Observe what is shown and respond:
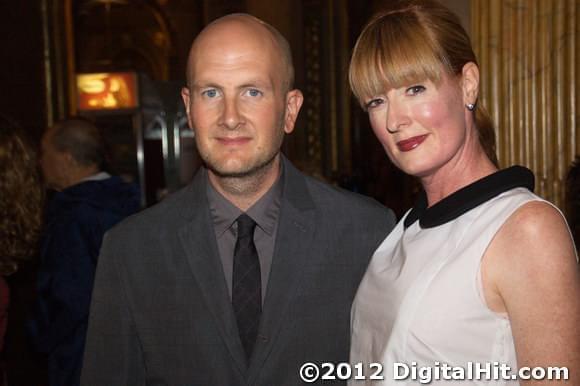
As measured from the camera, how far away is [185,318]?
6.11 feet

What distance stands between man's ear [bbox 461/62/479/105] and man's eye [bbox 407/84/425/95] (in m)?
0.11

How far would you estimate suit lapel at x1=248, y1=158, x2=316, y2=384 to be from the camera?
180 centimetres

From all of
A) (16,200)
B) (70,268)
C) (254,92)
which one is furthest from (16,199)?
(254,92)

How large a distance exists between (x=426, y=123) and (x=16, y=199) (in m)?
1.68

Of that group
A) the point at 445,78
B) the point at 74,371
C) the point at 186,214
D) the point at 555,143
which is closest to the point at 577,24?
the point at 555,143

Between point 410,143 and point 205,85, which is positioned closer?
point 410,143

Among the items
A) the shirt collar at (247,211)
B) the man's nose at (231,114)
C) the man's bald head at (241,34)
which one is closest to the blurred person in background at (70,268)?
the shirt collar at (247,211)

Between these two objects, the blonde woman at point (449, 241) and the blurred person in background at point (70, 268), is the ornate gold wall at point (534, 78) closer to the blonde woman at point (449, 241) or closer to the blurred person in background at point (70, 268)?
the blonde woman at point (449, 241)

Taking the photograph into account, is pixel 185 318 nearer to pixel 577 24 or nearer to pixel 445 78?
pixel 445 78

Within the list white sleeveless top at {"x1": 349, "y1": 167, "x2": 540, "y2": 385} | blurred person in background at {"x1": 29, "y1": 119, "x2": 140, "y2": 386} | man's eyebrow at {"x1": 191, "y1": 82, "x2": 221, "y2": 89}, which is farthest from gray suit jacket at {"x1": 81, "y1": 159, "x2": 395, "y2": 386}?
blurred person in background at {"x1": 29, "y1": 119, "x2": 140, "y2": 386}

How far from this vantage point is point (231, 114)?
1.85 meters

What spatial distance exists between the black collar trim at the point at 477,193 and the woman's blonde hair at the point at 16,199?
5.20 ft

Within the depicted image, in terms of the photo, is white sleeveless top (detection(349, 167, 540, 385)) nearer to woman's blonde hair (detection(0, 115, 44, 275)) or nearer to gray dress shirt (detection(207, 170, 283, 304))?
gray dress shirt (detection(207, 170, 283, 304))

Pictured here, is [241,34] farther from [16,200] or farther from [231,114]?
[16,200]
